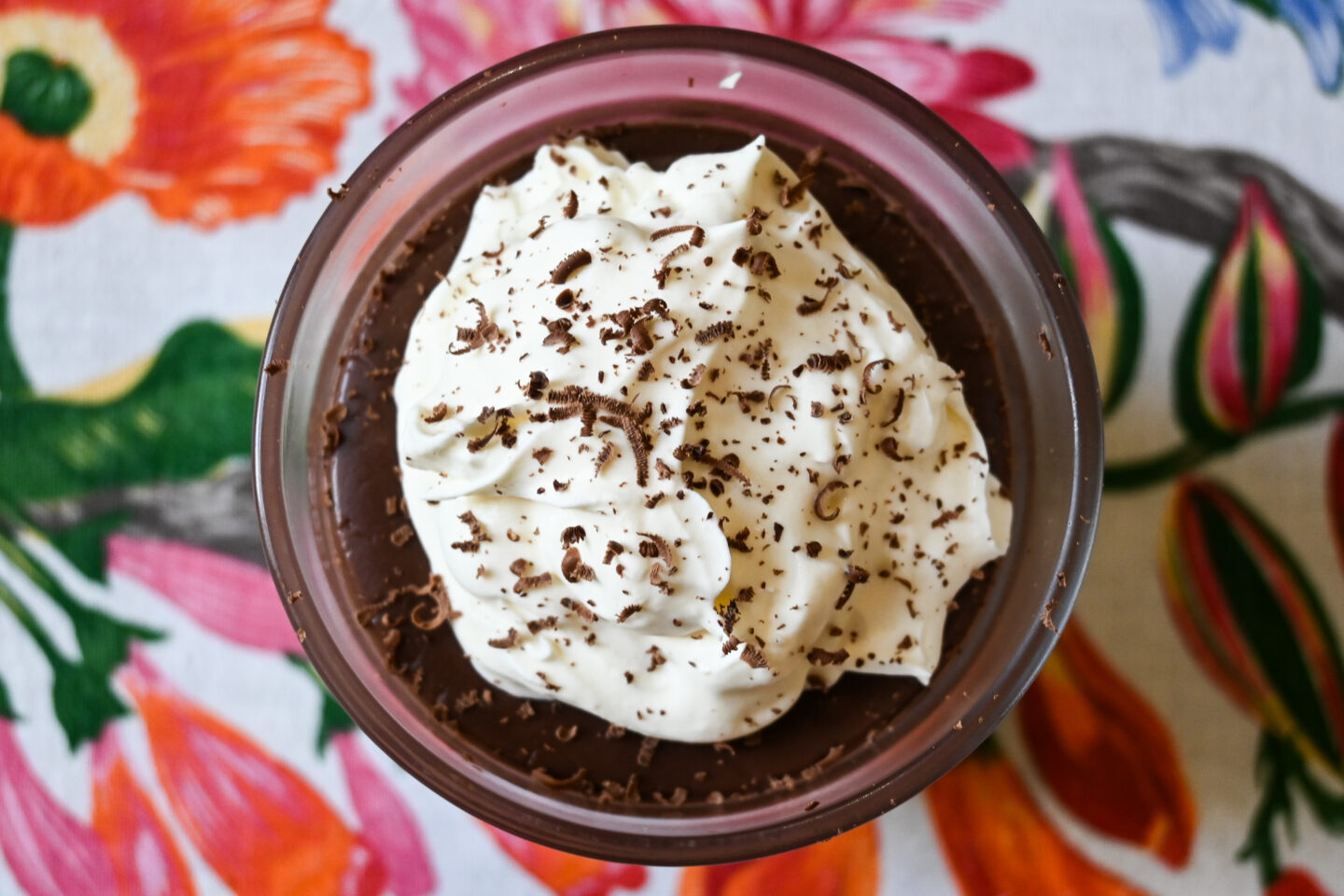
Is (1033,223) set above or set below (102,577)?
above

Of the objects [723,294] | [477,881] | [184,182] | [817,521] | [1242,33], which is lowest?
[477,881]

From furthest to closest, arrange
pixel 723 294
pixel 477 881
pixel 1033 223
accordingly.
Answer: pixel 477 881
pixel 1033 223
pixel 723 294

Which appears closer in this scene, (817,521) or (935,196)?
(817,521)

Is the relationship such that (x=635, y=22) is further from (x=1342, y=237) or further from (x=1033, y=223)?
(x=1342, y=237)

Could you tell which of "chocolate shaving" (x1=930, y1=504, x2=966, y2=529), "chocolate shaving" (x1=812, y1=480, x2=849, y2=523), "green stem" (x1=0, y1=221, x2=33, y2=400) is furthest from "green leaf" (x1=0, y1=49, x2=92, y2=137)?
"chocolate shaving" (x1=930, y1=504, x2=966, y2=529)

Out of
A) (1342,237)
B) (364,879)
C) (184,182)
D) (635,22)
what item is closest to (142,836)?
(364,879)

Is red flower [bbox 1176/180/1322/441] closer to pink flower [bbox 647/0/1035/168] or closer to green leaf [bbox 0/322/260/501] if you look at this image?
pink flower [bbox 647/0/1035/168]

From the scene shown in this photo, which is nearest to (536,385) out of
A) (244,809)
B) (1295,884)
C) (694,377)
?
(694,377)
